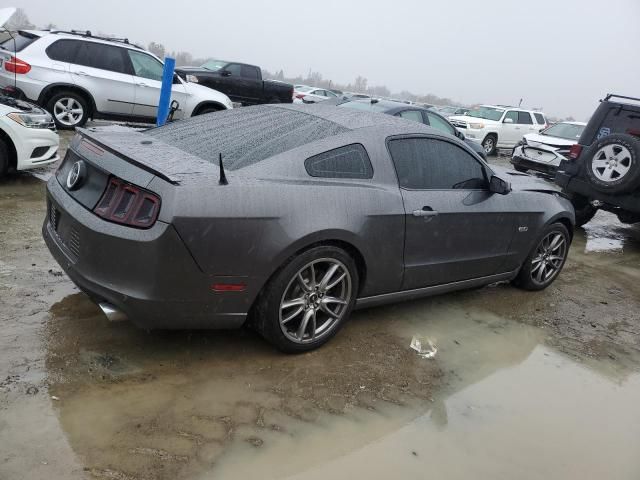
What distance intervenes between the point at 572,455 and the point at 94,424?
2.43m

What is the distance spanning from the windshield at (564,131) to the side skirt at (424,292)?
9.64 meters

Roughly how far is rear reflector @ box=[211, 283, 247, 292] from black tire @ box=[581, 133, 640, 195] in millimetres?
5448

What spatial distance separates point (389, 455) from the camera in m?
2.57

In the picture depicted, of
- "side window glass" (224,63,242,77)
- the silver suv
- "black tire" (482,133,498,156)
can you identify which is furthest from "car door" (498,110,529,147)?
the silver suv

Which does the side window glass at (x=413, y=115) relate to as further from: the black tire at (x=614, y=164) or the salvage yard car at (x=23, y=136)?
the salvage yard car at (x=23, y=136)

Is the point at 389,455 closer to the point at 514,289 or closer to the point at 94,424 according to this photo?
the point at 94,424

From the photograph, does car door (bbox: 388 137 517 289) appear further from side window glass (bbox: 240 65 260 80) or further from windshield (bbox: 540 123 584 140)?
side window glass (bbox: 240 65 260 80)

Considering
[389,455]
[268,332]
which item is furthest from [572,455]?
[268,332]

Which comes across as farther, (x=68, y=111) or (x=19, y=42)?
(x=68, y=111)

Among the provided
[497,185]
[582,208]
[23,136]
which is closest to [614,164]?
[582,208]

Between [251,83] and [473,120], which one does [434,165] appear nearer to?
[251,83]

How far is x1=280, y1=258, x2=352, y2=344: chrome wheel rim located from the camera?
10.2ft

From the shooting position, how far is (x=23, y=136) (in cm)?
579

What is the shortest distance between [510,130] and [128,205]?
16.4 m
